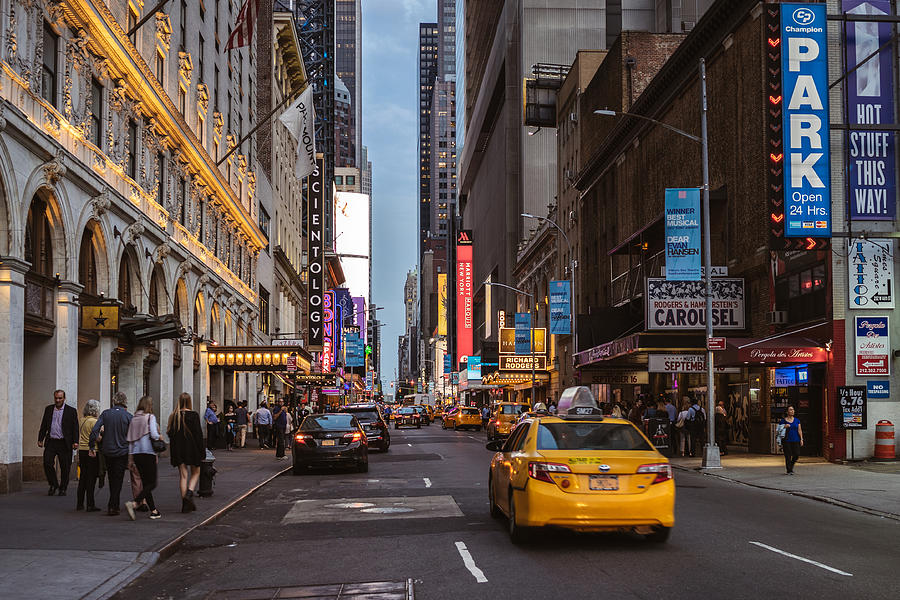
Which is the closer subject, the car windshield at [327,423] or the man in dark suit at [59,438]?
the man in dark suit at [59,438]

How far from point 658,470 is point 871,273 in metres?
17.7

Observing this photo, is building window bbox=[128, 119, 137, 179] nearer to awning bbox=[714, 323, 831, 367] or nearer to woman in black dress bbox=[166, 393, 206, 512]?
woman in black dress bbox=[166, 393, 206, 512]

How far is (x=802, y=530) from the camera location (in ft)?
43.5

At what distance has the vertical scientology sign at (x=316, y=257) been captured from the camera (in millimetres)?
70562

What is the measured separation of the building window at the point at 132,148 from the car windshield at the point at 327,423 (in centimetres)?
992

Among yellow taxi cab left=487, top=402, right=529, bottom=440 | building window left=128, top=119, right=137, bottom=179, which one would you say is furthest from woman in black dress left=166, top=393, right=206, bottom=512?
yellow taxi cab left=487, top=402, right=529, bottom=440

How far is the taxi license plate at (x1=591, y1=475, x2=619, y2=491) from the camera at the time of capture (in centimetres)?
1108

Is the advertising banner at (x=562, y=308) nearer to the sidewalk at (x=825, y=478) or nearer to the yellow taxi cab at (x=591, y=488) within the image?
the sidewalk at (x=825, y=478)

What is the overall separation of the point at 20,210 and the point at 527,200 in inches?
2940

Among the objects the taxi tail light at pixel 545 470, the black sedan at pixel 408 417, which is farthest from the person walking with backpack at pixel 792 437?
the black sedan at pixel 408 417

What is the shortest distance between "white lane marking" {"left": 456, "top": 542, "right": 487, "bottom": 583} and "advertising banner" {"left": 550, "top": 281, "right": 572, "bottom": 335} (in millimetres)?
37990

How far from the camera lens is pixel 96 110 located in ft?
84.7

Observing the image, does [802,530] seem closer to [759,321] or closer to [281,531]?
[281,531]

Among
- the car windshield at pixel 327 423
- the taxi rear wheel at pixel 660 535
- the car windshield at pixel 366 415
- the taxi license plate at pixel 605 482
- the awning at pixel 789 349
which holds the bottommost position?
the taxi rear wheel at pixel 660 535
